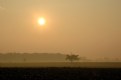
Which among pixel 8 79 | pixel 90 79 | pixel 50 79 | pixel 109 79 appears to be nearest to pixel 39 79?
pixel 50 79

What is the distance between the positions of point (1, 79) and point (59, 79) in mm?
12160

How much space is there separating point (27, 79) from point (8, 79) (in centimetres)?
393

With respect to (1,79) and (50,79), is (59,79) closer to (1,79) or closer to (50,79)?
(50,79)

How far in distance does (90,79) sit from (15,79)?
52.2 ft

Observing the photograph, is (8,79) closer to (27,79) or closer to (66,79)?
(27,79)

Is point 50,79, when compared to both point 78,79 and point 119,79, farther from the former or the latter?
point 119,79

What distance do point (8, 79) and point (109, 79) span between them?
2160cm

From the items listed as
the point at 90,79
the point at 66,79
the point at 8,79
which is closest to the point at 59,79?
the point at 66,79

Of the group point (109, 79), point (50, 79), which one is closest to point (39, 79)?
point (50, 79)

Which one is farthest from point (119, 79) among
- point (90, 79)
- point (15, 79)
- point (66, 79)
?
point (15, 79)

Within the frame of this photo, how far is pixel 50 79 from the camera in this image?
61219 mm

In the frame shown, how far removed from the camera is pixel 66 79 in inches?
2445

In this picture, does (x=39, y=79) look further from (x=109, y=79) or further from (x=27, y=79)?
(x=109, y=79)

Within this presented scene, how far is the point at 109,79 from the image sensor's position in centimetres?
6278
